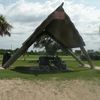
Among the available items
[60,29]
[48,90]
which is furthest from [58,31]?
[48,90]

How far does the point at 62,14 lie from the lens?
37.5 meters

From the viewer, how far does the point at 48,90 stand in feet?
84.7

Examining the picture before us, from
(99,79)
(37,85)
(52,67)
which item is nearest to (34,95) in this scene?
(37,85)

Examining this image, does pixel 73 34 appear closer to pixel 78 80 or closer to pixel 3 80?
pixel 78 80

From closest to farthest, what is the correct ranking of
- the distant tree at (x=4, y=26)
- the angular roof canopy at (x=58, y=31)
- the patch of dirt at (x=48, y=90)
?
the patch of dirt at (x=48, y=90)
the angular roof canopy at (x=58, y=31)
the distant tree at (x=4, y=26)

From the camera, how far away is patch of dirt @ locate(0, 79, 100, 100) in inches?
972

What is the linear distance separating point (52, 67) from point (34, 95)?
13.4 metres

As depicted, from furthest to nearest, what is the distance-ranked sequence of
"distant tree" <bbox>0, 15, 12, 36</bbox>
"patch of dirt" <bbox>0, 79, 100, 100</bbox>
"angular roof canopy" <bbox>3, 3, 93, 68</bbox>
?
"distant tree" <bbox>0, 15, 12, 36</bbox> < "angular roof canopy" <bbox>3, 3, 93, 68</bbox> < "patch of dirt" <bbox>0, 79, 100, 100</bbox>

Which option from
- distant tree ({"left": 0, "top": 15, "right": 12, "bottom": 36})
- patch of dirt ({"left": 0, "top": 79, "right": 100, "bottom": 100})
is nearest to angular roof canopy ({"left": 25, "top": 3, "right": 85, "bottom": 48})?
patch of dirt ({"left": 0, "top": 79, "right": 100, "bottom": 100})

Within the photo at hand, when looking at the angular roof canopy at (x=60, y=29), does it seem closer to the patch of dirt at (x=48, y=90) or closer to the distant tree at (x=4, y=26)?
the patch of dirt at (x=48, y=90)

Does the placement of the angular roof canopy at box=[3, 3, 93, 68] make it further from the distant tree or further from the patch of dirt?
the distant tree

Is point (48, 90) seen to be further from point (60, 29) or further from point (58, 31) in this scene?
point (58, 31)

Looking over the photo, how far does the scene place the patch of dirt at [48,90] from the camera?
24.7 metres

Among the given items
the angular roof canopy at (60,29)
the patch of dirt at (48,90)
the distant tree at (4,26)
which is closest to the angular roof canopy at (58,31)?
the angular roof canopy at (60,29)
